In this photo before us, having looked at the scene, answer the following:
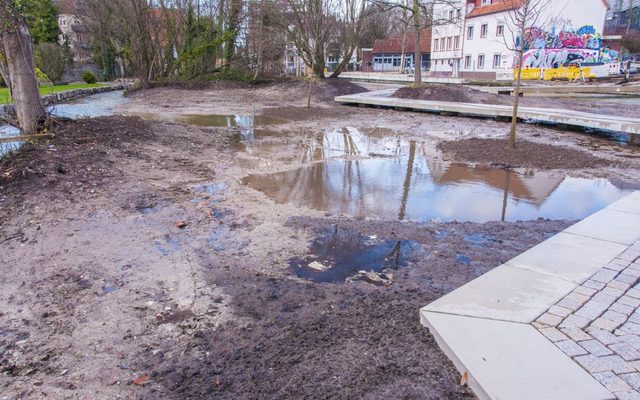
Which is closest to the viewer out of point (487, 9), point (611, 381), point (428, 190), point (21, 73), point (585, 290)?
point (611, 381)

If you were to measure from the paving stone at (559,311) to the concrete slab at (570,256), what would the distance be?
1.89ft

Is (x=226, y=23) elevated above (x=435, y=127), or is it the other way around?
(x=226, y=23)

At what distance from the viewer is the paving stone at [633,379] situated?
2.75 m

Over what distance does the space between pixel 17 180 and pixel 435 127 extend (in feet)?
40.6

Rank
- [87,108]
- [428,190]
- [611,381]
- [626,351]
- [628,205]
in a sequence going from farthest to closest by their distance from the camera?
[87,108] < [428,190] < [628,205] < [626,351] < [611,381]

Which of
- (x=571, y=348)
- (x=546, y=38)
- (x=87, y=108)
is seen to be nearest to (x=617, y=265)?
(x=571, y=348)

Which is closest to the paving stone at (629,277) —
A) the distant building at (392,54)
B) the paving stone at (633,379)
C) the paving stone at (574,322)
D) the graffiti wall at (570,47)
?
the paving stone at (574,322)

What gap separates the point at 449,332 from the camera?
130 inches

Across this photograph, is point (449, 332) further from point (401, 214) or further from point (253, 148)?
point (253, 148)

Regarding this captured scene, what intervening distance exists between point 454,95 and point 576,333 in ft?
62.3

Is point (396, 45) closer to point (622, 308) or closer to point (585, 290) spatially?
point (585, 290)

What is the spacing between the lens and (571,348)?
10.3 ft

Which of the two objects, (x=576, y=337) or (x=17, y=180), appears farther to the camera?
(x=17, y=180)

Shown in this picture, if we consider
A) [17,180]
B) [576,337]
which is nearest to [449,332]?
[576,337]
